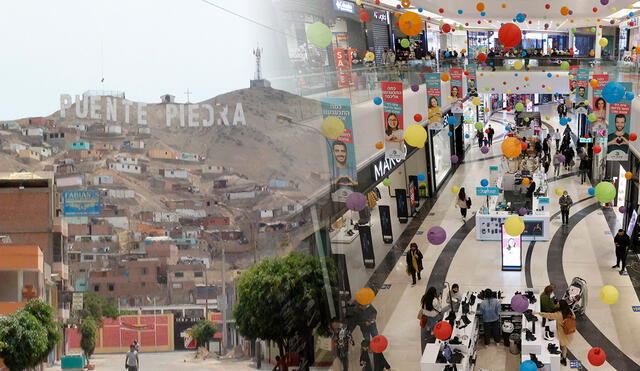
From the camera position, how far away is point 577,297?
12938 millimetres

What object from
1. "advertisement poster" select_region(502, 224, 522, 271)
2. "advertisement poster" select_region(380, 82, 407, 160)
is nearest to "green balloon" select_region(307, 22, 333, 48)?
"advertisement poster" select_region(380, 82, 407, 160)

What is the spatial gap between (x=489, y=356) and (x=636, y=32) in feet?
122

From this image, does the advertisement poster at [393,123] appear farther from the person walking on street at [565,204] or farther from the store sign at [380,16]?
the store sign at [380,16]

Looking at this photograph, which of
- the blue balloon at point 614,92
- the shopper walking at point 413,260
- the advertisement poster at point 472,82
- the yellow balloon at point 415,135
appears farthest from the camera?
the advertisement poster at point 472,82

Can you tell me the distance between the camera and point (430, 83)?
1995cm

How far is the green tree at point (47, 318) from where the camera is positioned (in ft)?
21.1

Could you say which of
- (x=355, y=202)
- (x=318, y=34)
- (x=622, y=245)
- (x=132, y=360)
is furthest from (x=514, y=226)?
(x=132, y=360)

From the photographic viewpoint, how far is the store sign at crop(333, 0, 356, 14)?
23.1m

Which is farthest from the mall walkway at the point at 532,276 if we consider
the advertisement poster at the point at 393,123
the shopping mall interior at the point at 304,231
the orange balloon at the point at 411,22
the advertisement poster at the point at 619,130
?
the orange balloon at the point at 411,22

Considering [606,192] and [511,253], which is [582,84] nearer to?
[511,253]

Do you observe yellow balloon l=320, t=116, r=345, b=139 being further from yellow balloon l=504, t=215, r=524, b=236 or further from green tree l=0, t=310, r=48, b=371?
green tree l=0, t=310, r=48, b=371

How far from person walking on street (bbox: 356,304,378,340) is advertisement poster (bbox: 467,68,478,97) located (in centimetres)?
2083

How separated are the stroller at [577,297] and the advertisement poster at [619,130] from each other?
131 inches

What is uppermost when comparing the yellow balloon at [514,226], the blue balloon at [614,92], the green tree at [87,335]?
the blue balloon at [614,92]
